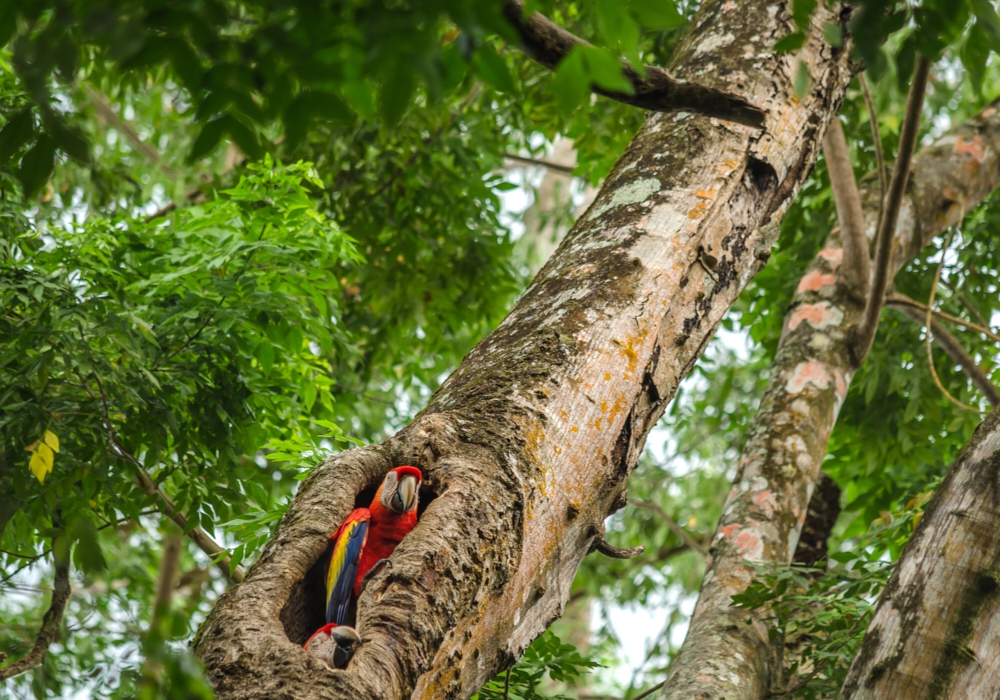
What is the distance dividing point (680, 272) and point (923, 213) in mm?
2773

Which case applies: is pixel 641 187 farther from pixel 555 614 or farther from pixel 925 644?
pixel 925 644

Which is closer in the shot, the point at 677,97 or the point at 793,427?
the point at 677,97

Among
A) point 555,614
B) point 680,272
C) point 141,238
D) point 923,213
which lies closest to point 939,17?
point 680,272

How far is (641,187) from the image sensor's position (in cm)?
235

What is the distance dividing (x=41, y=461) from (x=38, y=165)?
1470 millimetres

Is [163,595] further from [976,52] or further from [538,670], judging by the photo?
[538,670]

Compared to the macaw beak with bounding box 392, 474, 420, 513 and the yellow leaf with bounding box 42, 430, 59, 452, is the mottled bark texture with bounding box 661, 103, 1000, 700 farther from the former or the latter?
the yellow leaf with bounding box 42, 430, 59, 452

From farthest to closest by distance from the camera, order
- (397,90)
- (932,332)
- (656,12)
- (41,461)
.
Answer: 1. (932,332)
2. (41,461)
3. (656,12)
4. (397,90)

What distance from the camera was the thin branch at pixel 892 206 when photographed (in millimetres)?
2541

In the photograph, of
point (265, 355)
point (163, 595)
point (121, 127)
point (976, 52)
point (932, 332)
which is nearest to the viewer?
point (163, 595)

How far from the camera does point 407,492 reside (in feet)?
5.85

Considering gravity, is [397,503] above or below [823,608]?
below

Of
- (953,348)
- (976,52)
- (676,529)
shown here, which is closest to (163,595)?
(976,52)

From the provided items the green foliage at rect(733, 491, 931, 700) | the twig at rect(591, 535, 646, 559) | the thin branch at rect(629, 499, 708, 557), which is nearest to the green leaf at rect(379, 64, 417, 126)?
the twig at rect(591, 535, 646, 559)
